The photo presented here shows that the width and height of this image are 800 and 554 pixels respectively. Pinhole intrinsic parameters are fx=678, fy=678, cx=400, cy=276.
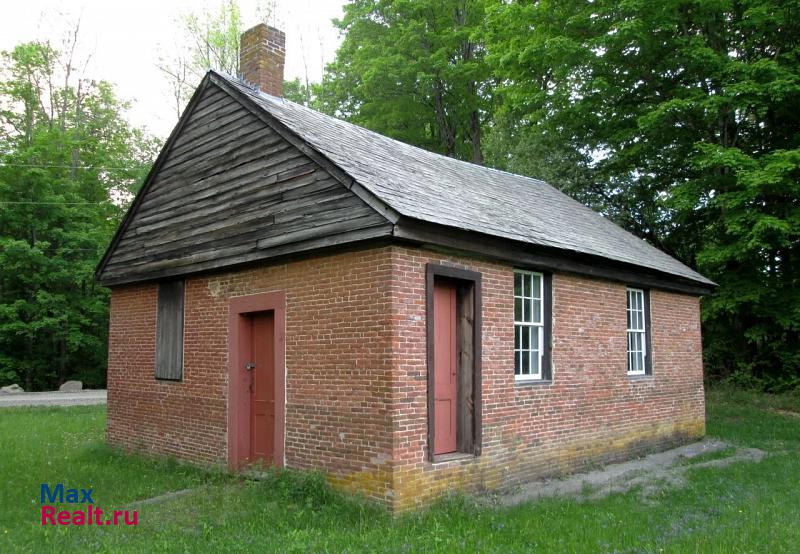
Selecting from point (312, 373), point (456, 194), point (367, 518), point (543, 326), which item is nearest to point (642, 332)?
point (543, 326)

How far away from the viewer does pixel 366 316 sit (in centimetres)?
803

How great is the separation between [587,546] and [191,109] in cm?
958

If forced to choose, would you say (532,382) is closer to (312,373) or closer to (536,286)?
(536,286)

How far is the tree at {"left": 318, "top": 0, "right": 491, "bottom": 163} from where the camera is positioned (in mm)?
27484

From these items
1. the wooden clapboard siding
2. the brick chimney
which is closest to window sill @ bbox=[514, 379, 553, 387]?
the wooden clapboard siding

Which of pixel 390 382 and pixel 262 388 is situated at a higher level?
pixel 390 382

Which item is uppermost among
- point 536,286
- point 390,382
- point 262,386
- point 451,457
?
point 536,286

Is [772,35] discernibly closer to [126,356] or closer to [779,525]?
[779,525]

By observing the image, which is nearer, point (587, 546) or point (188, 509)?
point (587, 546)

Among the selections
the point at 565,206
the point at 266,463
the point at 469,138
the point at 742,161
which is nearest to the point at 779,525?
the point at 266,463

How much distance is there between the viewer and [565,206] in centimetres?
1509

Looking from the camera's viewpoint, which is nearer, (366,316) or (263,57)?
(366,316)

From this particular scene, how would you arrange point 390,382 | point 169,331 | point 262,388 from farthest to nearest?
1. point 169,331
2. point 262,388
3. point 390,382

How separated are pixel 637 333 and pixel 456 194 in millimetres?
4895
